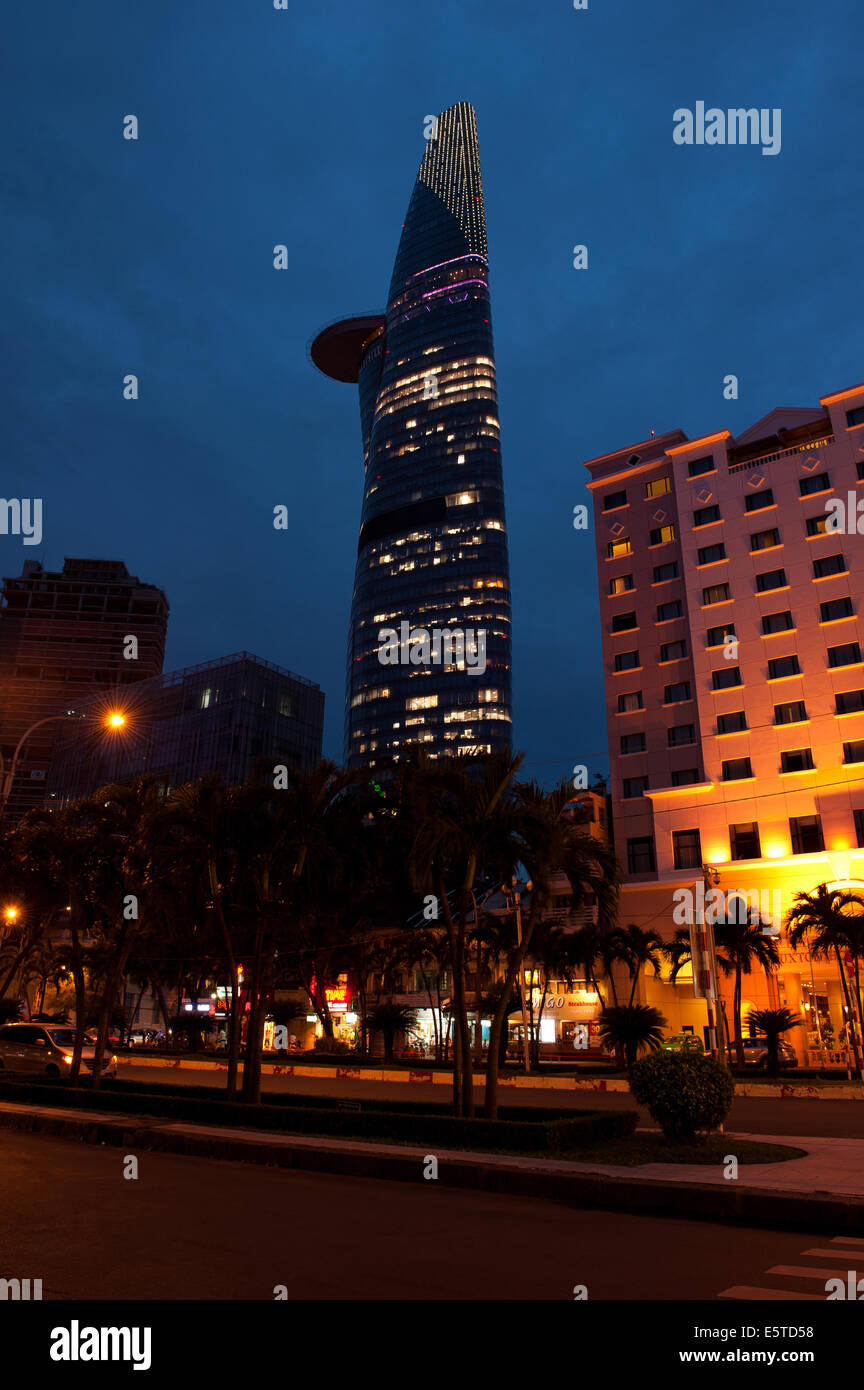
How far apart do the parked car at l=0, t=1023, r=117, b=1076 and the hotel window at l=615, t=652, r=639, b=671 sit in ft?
133

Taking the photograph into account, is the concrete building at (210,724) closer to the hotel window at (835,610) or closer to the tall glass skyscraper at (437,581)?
the tall glass skyscraper at (437,581)

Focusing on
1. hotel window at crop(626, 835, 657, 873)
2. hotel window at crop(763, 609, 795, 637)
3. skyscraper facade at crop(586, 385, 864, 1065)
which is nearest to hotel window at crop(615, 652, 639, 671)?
skyscraper facade at crop(586, 385, 864, 1065)

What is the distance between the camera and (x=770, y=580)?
178 feet

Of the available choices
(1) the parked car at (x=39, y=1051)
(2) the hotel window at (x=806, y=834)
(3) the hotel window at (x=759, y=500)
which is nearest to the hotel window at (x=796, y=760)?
(2) the hotel window at (x=806, y=834)

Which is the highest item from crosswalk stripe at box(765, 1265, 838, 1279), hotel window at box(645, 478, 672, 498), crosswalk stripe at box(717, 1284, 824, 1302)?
hotel window at box(645, 478, 672, 498)

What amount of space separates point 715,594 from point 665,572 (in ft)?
17.4

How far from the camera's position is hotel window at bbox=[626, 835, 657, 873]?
185ft

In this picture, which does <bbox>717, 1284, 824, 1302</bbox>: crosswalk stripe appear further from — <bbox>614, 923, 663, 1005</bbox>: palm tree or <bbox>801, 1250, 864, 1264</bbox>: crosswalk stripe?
<bbox>614, 923, 663, 1005</bbox>: palm tree

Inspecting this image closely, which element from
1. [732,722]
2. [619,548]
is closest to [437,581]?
[619,548]
